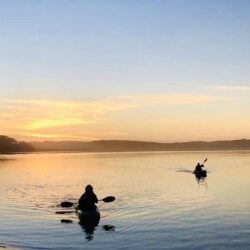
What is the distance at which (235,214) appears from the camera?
34.9 meters

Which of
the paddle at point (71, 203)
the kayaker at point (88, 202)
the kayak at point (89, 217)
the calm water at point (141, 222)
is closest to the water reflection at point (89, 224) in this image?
the kayak at point (89, 217)

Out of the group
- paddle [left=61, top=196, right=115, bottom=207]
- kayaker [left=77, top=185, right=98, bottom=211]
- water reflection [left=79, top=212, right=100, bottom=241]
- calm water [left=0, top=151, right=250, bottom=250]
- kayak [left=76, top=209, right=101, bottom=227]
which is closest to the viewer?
calm water [left=0, top=151, right=250, bottom=250]

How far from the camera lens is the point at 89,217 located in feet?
110

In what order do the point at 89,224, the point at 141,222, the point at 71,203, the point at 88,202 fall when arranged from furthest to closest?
the point at 71,203
the point at 88,202
the point at 141,222
the point at 89,224

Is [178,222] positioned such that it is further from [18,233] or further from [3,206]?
[3,206]

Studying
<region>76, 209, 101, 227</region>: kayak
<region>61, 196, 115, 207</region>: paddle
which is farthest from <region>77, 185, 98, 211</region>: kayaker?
<region>61, 196, 115, 207</region>: paddle

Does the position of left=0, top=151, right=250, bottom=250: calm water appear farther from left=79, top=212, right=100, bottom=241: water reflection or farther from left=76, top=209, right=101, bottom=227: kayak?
left=76, top=209, right=101, bottom=227: kayak

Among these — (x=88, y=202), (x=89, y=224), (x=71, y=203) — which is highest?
(x=88, y=202)

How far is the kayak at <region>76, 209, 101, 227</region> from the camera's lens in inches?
1241

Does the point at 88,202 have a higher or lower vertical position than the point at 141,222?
higher

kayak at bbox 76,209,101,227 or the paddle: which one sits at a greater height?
the paddle

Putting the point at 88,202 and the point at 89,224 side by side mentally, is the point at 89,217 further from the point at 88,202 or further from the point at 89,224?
the point at 89,224

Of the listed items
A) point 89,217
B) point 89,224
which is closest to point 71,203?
point 89,217

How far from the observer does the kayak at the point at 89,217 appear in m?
31.5
